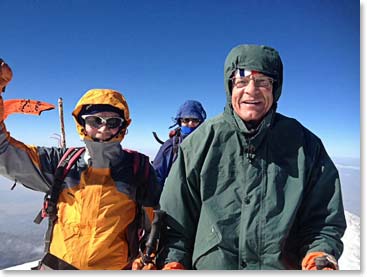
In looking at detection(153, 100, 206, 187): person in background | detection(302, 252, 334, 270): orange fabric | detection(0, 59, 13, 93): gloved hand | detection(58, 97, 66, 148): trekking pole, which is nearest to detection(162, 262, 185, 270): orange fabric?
detection(302, 252, 334, 270): orange fabric

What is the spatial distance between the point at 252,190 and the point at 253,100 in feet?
0.91

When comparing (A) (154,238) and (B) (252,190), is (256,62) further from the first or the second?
(A) (154,238)

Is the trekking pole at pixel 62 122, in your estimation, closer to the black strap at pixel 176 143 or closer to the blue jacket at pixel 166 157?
the blue jacket at pixel 166 157

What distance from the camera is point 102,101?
1.53 m

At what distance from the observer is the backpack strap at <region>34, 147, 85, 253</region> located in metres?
1.45

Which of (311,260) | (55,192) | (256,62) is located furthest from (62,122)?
(311,260)

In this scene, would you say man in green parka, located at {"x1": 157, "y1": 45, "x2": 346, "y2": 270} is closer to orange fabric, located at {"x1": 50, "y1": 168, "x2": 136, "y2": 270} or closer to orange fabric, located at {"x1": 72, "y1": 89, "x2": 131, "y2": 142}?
orange fabric, located at {"x1": 50, "y1": 168, "x2": 136, "y2": 270}

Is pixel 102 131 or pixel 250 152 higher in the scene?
pixel 102 131

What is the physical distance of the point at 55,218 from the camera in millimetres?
1458

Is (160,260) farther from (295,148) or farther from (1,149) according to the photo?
(1,149)

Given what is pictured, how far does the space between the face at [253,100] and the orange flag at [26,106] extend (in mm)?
1053

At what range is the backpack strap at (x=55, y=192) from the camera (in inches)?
57.1

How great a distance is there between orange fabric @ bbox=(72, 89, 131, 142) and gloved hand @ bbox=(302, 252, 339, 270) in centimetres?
95

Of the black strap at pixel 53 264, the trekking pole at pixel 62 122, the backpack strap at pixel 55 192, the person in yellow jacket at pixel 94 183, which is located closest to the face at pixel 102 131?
the person in yellow jacket at pixel 94 183
